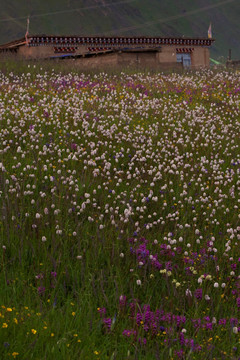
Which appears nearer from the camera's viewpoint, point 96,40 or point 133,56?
point 133,56

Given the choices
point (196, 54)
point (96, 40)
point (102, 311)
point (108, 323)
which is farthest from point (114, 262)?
point (196, 54)

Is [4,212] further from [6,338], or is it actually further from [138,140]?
[138,140]

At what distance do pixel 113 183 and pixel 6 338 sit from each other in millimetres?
4484

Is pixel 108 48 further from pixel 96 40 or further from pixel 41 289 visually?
pixel 41 289

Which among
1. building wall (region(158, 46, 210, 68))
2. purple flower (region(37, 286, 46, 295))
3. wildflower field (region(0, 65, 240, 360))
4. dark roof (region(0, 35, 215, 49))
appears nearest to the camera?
wildflower field (region(0, 65, 240, 360))

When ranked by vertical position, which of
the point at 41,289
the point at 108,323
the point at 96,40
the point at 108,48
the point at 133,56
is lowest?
the point at 108,323

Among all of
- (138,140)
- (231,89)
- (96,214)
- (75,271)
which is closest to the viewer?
(75,271)

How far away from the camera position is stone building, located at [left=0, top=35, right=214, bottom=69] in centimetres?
3152

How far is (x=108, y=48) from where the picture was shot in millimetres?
38062

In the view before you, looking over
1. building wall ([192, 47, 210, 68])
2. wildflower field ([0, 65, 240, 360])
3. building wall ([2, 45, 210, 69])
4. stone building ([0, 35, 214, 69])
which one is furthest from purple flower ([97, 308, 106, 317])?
building wall ([192, 47, 210, 68])

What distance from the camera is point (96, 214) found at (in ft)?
21.5

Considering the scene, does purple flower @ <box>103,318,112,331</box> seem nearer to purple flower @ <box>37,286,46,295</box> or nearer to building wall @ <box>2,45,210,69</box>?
purple flower @ <box>37,286,46,295</box>

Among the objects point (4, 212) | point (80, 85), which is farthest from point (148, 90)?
point (4, 212)

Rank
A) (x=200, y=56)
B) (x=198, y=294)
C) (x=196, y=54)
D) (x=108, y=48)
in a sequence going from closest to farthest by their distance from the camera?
(x=198, y=294), (x=108, y=48), (x=196, y=54), (x=200, y=56)
